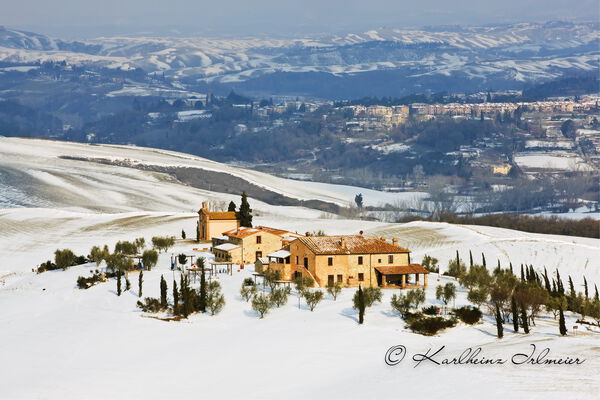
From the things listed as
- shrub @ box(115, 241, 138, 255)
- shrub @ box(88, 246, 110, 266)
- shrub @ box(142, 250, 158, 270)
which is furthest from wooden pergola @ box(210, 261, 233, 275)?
shrub @ box(115, 241, 138, 255)

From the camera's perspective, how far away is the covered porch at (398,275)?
275 ft

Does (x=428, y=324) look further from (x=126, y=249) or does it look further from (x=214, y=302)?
(x=126, y=249)

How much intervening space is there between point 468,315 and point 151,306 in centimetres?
2099

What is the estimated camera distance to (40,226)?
151 meters

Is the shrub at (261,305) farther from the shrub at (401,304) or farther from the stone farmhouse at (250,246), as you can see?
the stone farmhouse at (250,246)

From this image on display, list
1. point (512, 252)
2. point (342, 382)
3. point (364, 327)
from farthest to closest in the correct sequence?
point (512, 252), point (364, 327), point (342, 382)

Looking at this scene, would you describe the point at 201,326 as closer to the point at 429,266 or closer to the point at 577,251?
the point at 429,266

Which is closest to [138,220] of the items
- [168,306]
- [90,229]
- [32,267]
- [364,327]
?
[90,229]

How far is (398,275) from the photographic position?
8469 cm

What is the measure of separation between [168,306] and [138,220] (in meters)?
78.9

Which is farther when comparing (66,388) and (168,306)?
(168,306)

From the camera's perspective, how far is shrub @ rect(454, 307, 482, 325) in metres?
67.9

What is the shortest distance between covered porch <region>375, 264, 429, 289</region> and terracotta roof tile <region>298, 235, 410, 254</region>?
4.69 feet

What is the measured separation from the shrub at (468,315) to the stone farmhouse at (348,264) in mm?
14652
